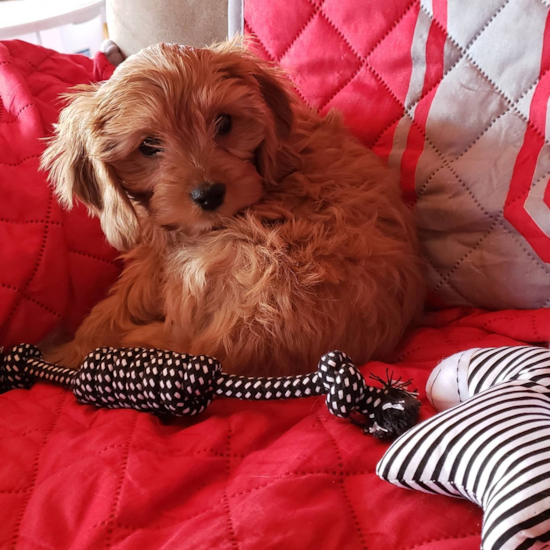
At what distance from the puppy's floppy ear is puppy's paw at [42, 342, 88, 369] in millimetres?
277

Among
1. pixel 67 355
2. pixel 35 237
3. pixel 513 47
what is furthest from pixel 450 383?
pixel 35 237

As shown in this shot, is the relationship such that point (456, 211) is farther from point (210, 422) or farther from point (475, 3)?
point (210, 422)

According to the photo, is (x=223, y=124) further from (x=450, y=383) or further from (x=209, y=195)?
(x=450, y=383)

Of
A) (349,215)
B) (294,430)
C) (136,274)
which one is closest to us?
(294,430)

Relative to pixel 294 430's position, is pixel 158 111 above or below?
above

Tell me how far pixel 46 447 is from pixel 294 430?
458mm

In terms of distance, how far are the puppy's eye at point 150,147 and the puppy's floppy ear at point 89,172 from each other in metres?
0.09

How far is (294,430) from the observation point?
98cm

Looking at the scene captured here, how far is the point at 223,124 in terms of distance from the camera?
1.24m

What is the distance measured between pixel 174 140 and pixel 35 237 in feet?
1.49

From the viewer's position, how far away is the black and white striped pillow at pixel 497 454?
0.60 metres

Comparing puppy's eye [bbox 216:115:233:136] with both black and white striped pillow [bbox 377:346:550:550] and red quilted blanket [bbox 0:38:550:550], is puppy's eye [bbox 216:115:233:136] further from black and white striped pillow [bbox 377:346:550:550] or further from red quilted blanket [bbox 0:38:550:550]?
black and white striped pillow [bbox 377:346:550:550]

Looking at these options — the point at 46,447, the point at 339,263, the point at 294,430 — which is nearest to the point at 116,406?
the point at 46,447

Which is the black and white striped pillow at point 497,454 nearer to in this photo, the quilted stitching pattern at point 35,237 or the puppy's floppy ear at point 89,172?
the puppy's floppy ear at point 89,172
